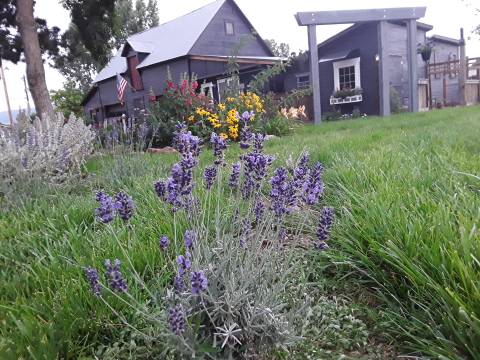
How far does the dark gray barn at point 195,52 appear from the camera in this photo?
Result: 56.4 feet

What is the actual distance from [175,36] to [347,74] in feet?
29.3

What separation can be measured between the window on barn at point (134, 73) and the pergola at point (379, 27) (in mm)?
11379

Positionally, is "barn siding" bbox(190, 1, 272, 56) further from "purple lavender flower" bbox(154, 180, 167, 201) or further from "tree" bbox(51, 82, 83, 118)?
"tree" bbox(51, 82, 83, 118)

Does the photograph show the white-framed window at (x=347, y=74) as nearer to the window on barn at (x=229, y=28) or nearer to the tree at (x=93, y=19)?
the window on barn at (x=229, y=28)

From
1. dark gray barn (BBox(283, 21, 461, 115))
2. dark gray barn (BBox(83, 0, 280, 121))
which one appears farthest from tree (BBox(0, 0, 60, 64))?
dark gray barn (BBox(283, 21, 461, 115))

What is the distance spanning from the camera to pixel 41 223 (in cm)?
277

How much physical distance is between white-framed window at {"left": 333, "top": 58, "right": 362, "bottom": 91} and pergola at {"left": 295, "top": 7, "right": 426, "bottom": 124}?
4.51m

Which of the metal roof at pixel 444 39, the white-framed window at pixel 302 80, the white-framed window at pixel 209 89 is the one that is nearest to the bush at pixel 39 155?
the white-framed window at pixel 209 89

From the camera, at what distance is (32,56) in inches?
317

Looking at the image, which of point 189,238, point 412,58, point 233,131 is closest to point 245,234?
point 189,238

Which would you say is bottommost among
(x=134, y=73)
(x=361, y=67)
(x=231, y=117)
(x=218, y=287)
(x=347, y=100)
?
(x=218, y=287)

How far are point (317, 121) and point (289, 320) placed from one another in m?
10.6

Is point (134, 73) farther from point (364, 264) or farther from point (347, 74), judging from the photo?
point (364, 264)

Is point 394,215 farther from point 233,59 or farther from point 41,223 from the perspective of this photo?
point 233,59
